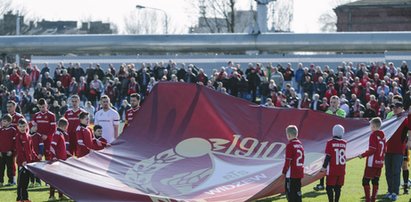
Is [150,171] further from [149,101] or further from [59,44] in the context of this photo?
[59,44]

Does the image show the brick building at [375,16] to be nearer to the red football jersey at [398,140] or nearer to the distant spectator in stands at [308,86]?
the distant spectator in stands at [308,86]

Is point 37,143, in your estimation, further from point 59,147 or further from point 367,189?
point 367,189

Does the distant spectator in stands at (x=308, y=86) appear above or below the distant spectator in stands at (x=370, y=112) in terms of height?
above

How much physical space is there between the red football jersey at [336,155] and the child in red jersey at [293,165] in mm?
527

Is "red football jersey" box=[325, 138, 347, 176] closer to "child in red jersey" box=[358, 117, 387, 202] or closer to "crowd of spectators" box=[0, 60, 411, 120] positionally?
"child in red jersey" box=[358, 117, 387, 202]

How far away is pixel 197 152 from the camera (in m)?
15.9

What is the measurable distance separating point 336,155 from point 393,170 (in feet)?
7.30

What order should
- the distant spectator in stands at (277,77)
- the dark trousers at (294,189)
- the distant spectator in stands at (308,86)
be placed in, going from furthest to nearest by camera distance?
the distant spectator in stands at (277,77), the distant spectator in stands at (308,86), the dark trousers at (294,189)

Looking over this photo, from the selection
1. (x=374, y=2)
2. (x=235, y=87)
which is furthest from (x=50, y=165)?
(x=374, y=2)

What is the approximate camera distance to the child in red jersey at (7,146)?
1814cm

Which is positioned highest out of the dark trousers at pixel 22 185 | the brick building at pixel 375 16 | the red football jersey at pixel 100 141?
the brick building at pixel 375 16

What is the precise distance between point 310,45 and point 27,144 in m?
15.6

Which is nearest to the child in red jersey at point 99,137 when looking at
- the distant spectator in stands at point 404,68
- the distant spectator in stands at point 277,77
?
the distant spectator in stands at point 277,77

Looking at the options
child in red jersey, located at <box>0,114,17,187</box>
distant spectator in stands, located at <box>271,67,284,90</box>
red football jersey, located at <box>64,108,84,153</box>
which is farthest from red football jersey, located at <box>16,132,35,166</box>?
distant spectator in stands, located at <box>271,67,284,90</box>
